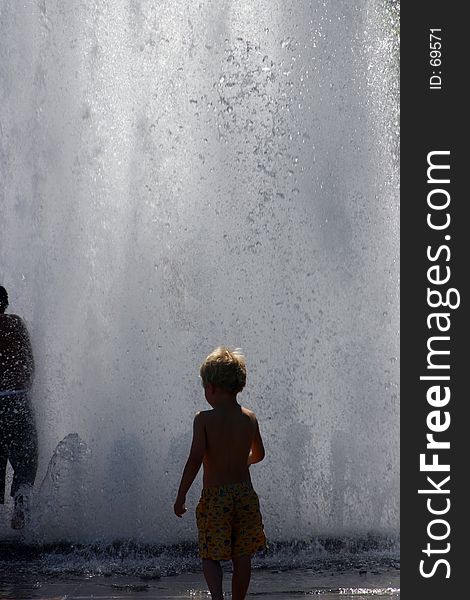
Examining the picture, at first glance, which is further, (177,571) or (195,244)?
(195,244)

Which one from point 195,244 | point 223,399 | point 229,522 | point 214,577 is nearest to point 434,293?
point 195,244

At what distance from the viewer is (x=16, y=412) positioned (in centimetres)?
832

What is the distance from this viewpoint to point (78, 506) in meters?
8.07

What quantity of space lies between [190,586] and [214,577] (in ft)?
3.93

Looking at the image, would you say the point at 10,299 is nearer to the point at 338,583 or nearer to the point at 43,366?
the point at 43,366

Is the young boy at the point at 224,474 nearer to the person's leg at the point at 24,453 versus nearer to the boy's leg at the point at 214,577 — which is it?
the boy's leg at the point at 214,577

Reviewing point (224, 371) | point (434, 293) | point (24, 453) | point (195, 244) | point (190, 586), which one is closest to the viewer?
point (224, 371)

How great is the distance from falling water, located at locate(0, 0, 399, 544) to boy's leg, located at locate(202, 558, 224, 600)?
2.39 meters

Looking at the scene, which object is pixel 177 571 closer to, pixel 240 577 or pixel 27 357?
pixel 240 577

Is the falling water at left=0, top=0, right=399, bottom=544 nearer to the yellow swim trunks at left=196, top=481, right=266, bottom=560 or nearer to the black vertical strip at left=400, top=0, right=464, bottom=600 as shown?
the black vertical strip at left=400, top=0, right=464, bottom=600

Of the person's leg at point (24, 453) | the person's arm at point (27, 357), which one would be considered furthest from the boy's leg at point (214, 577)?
the person's arm at point (27, 357)

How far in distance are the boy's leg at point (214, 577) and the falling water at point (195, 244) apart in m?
2.39

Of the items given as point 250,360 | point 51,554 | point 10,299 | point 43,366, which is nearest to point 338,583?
point 51,554

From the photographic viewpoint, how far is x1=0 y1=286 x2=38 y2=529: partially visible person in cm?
830
